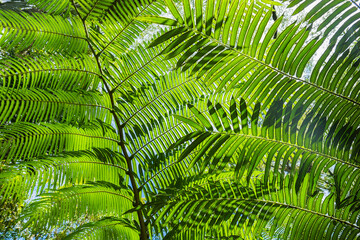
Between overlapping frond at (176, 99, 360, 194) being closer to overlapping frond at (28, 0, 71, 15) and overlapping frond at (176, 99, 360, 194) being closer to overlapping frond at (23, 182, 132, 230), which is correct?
overlapping frond at (23, 182, 132, 230)

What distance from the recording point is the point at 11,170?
1072 mm

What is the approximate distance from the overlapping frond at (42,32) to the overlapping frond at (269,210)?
2.41 feet

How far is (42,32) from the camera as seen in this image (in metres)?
1.10

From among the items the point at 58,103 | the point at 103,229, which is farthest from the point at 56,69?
the point at 103,229

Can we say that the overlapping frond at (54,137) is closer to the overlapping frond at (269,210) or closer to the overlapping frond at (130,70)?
the overlapping frond at (130,70)

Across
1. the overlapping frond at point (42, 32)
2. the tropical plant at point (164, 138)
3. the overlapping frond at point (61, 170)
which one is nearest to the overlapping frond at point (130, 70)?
the tropical plant at point (164, 138)

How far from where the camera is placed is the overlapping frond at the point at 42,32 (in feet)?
3.52

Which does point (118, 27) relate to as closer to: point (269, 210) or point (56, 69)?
point (56, 69)

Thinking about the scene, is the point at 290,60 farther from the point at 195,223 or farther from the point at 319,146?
the point at 195,223

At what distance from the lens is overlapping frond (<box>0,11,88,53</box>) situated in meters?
1.07

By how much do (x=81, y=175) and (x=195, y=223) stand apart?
0.53 metres

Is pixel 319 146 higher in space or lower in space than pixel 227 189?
higher

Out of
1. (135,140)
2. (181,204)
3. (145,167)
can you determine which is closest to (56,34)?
(135,140)

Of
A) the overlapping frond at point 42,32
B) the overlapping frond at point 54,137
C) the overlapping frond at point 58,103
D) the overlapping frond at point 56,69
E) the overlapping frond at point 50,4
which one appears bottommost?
the overlapping frond at point 54,137
